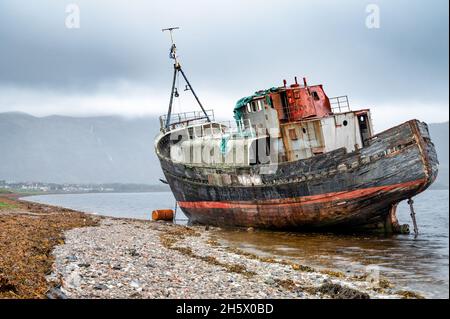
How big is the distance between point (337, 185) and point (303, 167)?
2.19 m

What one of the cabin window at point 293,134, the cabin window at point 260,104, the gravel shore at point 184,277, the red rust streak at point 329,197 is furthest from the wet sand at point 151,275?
the cabin window at point 260,104

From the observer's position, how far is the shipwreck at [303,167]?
2159cm

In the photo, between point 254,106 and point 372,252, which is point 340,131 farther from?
point 372,252

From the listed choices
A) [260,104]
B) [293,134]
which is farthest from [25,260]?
[260,104]

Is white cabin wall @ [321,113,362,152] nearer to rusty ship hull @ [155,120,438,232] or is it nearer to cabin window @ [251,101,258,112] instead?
rusty ship hull @ [155,120,438,232]

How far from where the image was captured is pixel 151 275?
1128 cm

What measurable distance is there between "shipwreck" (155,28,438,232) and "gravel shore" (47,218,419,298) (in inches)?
321

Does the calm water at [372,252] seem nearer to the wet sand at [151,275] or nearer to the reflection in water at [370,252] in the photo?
the reflection in water at [370,252]

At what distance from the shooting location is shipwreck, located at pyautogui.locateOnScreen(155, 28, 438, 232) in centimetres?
2159

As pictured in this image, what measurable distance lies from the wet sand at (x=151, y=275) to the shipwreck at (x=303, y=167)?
770 cm

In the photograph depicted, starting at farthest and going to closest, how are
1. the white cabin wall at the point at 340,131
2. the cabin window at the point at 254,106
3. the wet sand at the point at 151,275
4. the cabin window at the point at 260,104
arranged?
the cabin window at the point at 254,106
the cabin window at the point at 260,104
the white cabin wall at the point at 340,131
the wet sand at the point at 151,275

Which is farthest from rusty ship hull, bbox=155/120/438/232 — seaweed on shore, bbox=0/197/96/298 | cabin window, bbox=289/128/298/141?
seaweed on shore, bbox=0/197/96/298

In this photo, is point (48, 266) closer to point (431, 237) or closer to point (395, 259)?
point (395, 259)
